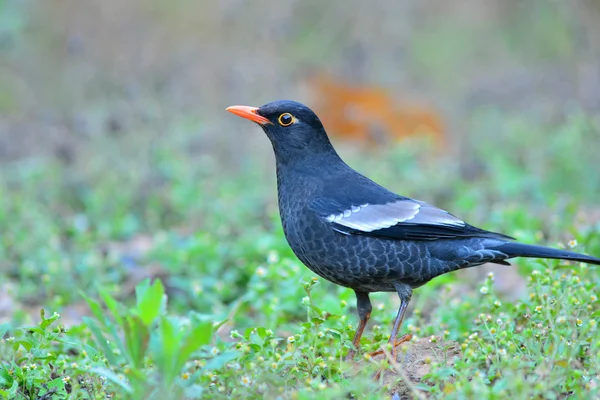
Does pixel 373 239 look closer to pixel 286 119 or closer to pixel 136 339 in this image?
pixel 286 119

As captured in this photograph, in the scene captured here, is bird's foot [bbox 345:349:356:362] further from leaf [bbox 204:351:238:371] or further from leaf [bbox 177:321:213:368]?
leaf [bbox 177:321:213:368]

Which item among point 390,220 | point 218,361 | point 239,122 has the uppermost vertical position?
point 239,122

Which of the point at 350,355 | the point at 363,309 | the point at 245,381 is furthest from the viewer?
→ the point at 363,309

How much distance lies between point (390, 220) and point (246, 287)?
7.32 feet

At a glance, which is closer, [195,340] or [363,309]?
[195,340]

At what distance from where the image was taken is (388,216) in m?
4.73

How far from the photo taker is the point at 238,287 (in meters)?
6.65

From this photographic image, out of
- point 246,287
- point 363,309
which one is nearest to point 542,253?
point 363,309

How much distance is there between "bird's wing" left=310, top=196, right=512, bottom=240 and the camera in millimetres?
4656

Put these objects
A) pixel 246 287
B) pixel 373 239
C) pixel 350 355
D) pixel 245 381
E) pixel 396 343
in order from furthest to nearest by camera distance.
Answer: pixel 246 287 → pixel 373 239 → pixel 350 355 → pixel 396 343 → pixel 245 381

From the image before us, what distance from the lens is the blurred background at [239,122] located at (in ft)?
23.0

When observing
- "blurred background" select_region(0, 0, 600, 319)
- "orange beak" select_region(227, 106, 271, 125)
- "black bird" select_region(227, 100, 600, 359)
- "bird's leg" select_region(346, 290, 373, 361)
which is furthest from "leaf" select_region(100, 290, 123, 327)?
"blurred background" select_region(0, 0, 600, 319)

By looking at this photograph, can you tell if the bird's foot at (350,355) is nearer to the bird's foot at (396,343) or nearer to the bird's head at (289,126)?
the bird's foot at (396,343)

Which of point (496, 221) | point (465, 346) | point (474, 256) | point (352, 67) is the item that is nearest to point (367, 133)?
point (352, 67)
